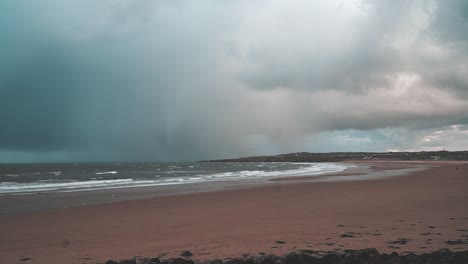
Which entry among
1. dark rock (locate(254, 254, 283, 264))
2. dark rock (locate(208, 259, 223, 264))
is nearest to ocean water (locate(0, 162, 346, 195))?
dark rock (locate(208, 259, 223, 264))

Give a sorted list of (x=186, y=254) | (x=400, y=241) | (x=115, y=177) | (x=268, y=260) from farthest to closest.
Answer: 1. (x=115, y=177)
2. (x=400, y=241)
3. (x=186, y=254)
4. (x=268, y=260)

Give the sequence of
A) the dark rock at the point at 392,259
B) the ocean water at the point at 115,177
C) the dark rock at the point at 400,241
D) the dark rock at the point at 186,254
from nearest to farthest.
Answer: the dark rock at the point at 392,259 → the dark rock at the point at 186,254 → the dark rock at the point at 400,241 → the ocean water at the point at 115,177

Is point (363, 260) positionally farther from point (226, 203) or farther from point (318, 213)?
A: point (226, 203)

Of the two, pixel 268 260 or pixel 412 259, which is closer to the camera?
pixel 412 259

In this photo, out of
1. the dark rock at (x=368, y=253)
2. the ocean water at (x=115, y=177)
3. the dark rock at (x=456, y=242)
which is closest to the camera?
the dark rock at (x=368, y=253)

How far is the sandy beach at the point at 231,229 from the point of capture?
8.59 m

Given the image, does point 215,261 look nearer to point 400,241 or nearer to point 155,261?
point 155,261

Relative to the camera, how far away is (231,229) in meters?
11.2

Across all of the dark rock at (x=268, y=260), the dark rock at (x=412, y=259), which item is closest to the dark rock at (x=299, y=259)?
the dark rock at (x=268, y=260)

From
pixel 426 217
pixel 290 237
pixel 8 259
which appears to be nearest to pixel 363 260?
pixel 290 237

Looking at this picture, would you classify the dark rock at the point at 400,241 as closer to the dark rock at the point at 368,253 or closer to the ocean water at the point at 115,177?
the dark rock at the point at 368,253

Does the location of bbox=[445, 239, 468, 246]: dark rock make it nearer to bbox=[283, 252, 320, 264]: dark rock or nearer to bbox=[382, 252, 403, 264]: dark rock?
bbox=[382, 252, 403, 264]: dark rock

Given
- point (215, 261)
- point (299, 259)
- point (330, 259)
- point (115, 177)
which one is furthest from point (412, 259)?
point (115, 177)

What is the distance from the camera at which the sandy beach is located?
8.59 metres
